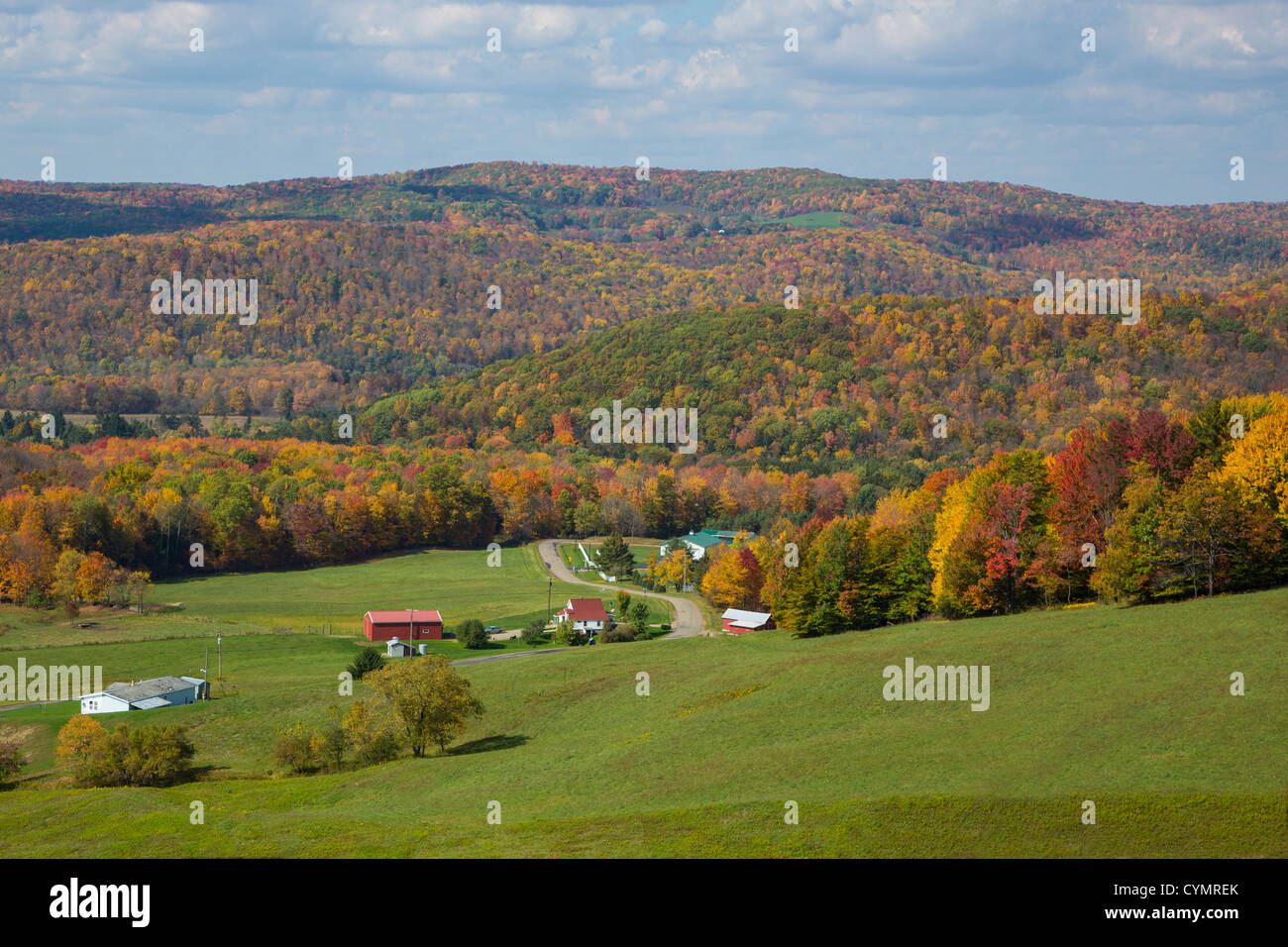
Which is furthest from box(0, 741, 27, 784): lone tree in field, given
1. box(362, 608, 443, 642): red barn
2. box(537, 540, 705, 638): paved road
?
box(537, 540, 705, 638): paved road

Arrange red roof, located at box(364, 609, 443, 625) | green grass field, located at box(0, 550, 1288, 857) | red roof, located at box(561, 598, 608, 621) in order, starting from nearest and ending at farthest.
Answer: green grass field, located at box(0, 550, 1288, 857) → red roof, located at box(561, 598, 608, 621) → red roof, located at box(364, 609, 443, 625)

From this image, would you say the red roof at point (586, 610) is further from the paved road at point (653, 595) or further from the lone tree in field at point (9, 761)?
the lone tree in field at point (9, 761)

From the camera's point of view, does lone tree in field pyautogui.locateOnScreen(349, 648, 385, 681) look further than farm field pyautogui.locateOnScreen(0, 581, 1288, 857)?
Yes

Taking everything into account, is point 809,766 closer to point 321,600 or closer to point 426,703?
point 426,703

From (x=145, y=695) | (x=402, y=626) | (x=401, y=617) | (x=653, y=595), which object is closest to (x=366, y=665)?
(x=145, y=695)

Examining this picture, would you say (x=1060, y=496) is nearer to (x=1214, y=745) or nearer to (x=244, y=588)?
(x=1214, y=745)

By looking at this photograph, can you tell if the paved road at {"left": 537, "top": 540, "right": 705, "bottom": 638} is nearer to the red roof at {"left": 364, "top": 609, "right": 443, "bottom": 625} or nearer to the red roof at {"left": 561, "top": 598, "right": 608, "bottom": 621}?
the red roof at {"left": 561, "top": 598, "right": 608, "bottom": 621}

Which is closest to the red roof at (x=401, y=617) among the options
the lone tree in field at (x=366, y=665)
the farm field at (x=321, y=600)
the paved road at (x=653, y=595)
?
the farm field at (x=321, y=600)
